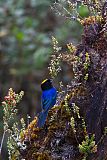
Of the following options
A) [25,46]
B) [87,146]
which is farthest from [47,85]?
[25,46]

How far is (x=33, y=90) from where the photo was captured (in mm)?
7305

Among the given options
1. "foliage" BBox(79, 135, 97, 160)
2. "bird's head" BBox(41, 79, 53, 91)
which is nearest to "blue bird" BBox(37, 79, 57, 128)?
"bird's head" BBox(41, 79, 53, 91)

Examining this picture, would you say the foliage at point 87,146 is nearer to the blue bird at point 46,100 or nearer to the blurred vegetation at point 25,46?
the blue bird at point 46,100

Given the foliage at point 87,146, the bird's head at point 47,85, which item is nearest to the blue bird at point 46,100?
the bird's head at point 47,85

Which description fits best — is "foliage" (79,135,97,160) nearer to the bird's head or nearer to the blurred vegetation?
the bird's head

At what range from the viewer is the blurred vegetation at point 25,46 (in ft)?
23.3

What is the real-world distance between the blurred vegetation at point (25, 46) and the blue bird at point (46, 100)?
13.0ft

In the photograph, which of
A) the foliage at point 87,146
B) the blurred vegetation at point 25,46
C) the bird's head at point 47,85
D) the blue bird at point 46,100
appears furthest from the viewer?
the blurred vegetation at point 25,46

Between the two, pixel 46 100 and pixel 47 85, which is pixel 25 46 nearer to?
pixel 47 85

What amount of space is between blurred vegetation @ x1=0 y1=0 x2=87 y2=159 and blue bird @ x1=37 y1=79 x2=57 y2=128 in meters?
3.95

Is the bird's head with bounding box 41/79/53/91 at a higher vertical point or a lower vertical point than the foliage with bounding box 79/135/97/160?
higher

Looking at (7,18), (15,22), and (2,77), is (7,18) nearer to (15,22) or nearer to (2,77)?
(15,22)

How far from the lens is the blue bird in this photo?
275 centimetres

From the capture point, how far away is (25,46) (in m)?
7.15
